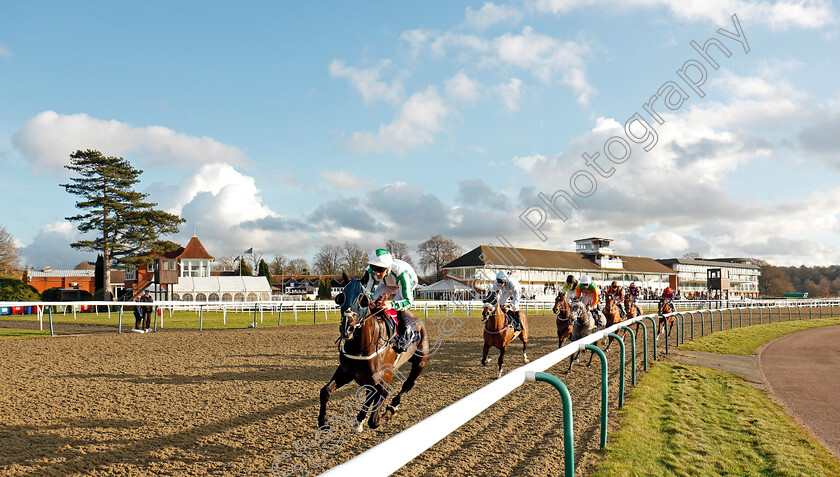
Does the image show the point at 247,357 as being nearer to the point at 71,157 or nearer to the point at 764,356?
the point at 764,356

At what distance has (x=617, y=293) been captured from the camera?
1277cm

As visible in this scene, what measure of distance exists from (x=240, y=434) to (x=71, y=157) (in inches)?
1475

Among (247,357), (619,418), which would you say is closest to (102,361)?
(247,357)

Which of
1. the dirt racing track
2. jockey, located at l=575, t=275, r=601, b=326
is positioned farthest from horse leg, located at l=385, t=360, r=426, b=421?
jockey, located at l=575, t=275, r=601, b=326

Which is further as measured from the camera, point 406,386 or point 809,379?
point 809,379

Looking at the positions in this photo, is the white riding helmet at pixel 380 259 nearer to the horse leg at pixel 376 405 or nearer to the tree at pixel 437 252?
the horse leg at pixel 376 405

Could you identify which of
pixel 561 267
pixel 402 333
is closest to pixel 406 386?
pixel 402 333

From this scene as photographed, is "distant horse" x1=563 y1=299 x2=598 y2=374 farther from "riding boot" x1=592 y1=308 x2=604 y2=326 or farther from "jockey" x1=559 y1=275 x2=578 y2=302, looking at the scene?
"riding boot" x1=592 y1=308 x2=604 y2=326

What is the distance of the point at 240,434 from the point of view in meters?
4.87

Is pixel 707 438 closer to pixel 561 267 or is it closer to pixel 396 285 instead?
pixel 396 285

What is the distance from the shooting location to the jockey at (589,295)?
10.6 metres

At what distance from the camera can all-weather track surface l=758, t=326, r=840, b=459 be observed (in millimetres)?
6077

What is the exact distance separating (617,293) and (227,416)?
32.1 feet

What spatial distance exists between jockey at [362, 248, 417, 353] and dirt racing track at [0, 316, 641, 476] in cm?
86
